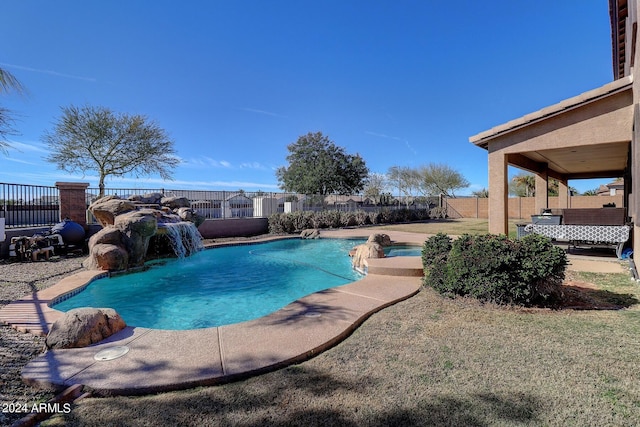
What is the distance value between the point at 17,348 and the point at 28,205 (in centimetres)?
969

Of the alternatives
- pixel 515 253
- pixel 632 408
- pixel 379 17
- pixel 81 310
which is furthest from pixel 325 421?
pixel 379 17

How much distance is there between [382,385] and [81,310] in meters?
3.39

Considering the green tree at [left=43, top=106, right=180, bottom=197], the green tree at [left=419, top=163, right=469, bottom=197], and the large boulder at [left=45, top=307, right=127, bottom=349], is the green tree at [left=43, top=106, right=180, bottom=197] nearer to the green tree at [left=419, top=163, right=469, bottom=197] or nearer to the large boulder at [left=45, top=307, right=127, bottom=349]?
the large boulder at [left=45, top=307, right=127, bottom=349]

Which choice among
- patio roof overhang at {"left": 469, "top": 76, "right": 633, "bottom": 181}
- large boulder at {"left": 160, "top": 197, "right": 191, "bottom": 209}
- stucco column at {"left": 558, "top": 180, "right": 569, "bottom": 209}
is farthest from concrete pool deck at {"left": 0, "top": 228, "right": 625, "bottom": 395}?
stucco column at {"left": 558, "top": 180, "right": 569, "bottom": 209}

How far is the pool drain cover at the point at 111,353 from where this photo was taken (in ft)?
9.43

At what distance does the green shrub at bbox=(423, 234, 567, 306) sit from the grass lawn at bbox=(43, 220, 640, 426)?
2.23 feet

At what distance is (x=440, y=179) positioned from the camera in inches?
1617

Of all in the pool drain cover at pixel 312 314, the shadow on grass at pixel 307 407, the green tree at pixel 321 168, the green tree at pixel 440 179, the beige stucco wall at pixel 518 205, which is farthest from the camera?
the green tree at pixel 440 179

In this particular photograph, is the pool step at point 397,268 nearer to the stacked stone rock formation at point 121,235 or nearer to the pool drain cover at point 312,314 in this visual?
the pool drain cover at point 312,314

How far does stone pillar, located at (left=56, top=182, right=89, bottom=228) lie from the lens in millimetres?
10609

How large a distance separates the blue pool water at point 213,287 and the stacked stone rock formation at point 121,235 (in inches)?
21.4

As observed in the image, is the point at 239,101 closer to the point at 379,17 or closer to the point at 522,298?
the point at 379,17

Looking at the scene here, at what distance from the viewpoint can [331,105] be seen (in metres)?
23.8

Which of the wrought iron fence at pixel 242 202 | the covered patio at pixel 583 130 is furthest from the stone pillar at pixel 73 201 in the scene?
the covered patio at pixel 583 130
